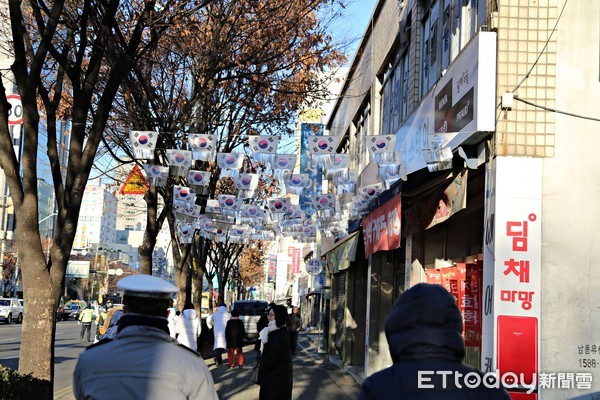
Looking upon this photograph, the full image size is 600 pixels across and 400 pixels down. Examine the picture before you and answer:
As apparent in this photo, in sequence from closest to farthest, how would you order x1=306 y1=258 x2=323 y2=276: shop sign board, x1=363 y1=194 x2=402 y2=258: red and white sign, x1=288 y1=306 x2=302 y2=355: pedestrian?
x1=363 y1=194 x2=402 y2=258: red and white sign, x1=288 y1=306 x2=302 y2=355: pedestrian, x1=306 y1=258 x2=323 y2=276: shop sign board

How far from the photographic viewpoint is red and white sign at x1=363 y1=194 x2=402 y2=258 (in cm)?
1289

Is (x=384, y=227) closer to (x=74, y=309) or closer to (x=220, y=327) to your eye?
(x=220, y=327)

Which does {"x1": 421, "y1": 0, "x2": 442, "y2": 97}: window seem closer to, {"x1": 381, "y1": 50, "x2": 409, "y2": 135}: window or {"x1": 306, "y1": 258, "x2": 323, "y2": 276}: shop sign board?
{"x1": 381, "y1": 50, "x2": 409, "y2": 135}: window

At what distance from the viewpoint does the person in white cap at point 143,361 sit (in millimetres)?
3248

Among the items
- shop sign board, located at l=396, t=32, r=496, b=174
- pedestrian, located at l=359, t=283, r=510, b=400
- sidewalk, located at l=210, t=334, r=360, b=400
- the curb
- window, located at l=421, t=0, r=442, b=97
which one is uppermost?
window, located at l=421, t=0, r=442, b=97

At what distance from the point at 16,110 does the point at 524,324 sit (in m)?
26.0

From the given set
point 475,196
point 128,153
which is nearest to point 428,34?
→ point 475,196

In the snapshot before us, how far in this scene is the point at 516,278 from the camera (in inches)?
322

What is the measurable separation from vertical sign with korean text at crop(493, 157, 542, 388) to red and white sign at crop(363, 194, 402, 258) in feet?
14.3

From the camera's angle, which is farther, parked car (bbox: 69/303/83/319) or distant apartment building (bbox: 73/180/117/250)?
distant apartment building (bbox: 73/180/117/250)

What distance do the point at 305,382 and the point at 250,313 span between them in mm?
15062

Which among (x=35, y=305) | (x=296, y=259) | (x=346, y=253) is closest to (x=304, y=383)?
(x=346, y=253)

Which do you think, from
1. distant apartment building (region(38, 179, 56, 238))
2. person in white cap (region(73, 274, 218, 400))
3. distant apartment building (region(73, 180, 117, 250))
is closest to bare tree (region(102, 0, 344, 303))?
person in white cap (region(73, 274, 218, 400))

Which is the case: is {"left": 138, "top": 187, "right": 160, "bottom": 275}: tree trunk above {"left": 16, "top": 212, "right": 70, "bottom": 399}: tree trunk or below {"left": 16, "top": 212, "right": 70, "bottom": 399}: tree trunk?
above
